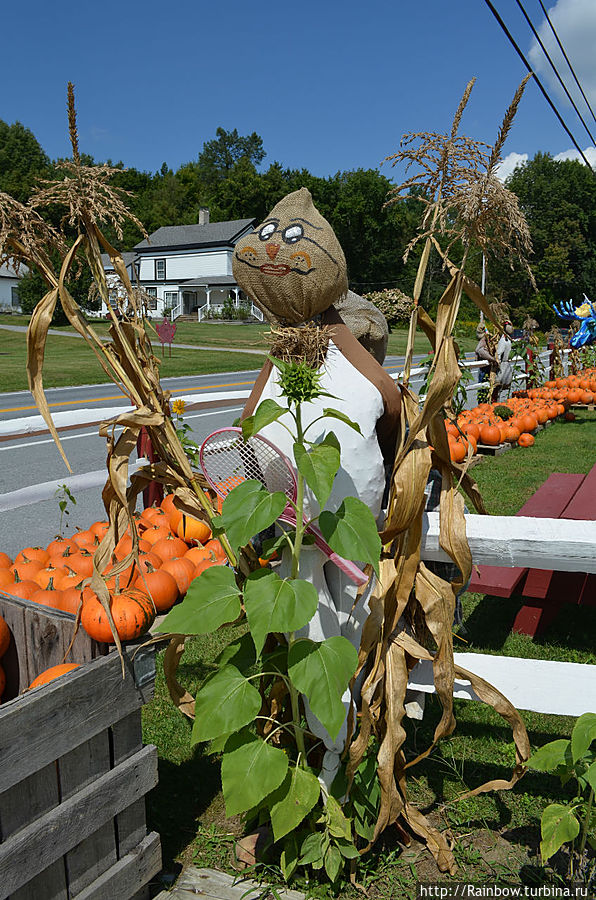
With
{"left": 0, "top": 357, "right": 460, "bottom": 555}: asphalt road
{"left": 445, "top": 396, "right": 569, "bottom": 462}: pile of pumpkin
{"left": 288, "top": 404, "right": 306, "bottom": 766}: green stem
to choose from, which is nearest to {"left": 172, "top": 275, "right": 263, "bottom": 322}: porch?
{"left": 0, "top": 357, "right": 460, "bottom": 555}: asphalt road

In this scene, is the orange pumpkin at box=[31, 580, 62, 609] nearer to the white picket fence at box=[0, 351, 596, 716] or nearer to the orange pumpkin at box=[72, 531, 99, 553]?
the orange pumpkin at box=[72, 531, 99, 553]

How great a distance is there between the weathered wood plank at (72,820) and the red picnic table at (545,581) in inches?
68.0

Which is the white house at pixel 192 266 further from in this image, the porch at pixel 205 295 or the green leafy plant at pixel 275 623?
the green leafy plant at pixel 275 623

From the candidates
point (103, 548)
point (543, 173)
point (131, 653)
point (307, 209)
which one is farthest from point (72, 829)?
point (543, 173)

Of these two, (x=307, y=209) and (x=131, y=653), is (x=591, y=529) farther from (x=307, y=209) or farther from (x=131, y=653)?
(x=131, y=653)

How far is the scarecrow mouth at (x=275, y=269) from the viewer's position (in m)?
1.80

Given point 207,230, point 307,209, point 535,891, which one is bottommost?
point 535,891

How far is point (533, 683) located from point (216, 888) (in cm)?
114

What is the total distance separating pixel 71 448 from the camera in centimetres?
838

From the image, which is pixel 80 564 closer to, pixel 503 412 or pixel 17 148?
pixel 503 412

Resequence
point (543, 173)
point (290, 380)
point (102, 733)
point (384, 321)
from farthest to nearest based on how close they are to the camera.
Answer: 1. point (543, 173)
2. point (384, 321)
3. point (102, 733)
4. point (290, 380)

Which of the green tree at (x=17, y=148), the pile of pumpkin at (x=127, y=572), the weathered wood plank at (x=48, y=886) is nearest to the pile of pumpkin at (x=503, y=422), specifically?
the pile of pumpkin at (x=127, y=572)

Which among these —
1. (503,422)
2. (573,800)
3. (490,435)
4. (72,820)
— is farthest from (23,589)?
(503,422)

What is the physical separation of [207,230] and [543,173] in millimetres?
40505
